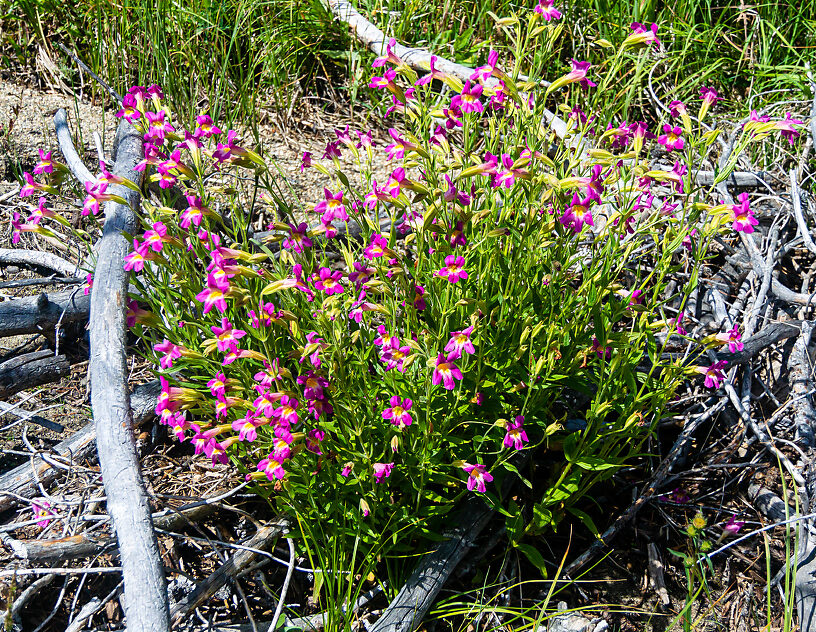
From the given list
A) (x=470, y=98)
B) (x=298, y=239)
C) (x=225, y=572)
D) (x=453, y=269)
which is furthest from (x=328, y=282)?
(x=225, y=572)

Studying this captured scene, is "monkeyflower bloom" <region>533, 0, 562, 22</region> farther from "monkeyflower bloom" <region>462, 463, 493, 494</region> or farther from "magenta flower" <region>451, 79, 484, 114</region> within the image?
"monkeyflower bloom" <region>462, 463, 493, 494</region>

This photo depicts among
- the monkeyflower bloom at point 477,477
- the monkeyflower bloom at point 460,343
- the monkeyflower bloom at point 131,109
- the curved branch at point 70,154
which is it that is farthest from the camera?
the curved branch at point 70,154

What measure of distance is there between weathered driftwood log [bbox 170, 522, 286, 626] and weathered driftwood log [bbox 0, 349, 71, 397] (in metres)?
1.23

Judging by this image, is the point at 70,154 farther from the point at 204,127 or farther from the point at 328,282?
the point at 328,282

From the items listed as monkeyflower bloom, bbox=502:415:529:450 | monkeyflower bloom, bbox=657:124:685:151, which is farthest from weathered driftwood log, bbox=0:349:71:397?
monkeyflower bloom, bbox=657:124:685:151

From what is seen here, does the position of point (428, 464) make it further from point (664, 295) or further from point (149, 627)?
point (664, 295)

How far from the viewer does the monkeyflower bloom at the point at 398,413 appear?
7.22 ft

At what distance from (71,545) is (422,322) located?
1362mm

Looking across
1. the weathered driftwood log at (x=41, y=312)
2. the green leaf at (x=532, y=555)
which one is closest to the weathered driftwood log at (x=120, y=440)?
the weathered driftwood log at (x=41, y=312)

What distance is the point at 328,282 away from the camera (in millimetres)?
2137

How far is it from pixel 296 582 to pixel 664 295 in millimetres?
2337

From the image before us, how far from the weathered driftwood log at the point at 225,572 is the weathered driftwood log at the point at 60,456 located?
0.72 m

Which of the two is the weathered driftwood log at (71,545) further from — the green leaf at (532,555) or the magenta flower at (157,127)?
the magenta flower at (157,127)

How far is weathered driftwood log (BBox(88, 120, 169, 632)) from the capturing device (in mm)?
2045
